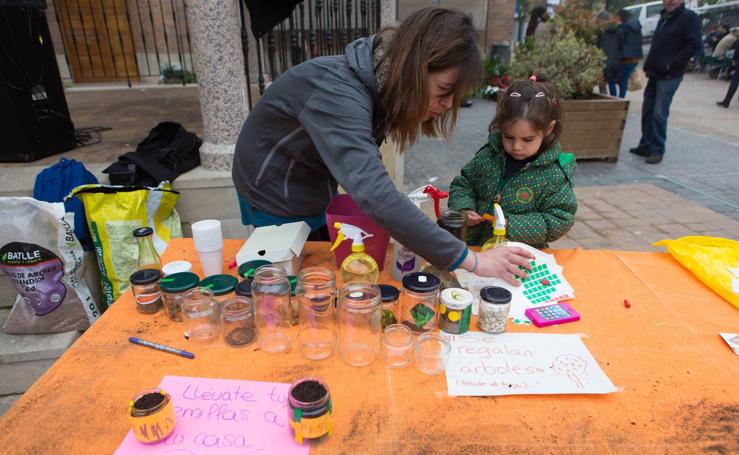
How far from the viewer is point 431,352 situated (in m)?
1.30

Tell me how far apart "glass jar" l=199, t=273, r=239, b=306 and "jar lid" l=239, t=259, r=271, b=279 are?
0.04 meters

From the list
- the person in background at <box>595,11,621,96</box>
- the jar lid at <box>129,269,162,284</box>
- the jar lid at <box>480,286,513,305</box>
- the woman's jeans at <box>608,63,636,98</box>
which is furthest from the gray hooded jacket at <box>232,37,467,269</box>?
the woman's jeans at <box>608,63,636,98</box>

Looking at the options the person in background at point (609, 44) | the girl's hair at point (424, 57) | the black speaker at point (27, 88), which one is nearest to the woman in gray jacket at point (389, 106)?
the girl's hair at point (424, 57)

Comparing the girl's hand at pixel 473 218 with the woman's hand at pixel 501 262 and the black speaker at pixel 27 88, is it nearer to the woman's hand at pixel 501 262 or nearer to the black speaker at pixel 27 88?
the woman's hand at pixel 501 262

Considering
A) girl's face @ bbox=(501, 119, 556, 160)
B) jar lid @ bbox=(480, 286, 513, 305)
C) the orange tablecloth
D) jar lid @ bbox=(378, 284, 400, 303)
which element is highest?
girl's face @ bbox=(501, 119, 556, 160)

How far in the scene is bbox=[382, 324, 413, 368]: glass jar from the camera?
1.29 m

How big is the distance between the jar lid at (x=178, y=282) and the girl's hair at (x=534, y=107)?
1.42 meters

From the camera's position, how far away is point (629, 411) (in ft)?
3.74

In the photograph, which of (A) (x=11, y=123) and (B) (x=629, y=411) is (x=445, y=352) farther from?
(A) (x=11, y=123)

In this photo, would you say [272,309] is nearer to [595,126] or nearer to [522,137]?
[522,137]

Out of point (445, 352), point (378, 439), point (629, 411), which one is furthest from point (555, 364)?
point (378, 439)

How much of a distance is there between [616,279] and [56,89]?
3994mm

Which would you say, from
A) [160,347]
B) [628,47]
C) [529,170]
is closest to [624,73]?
[628,47]

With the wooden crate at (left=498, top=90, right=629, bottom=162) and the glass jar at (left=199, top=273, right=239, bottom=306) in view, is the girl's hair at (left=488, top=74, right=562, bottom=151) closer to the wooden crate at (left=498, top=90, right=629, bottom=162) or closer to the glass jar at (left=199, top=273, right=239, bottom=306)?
the glass jar at (left=199, top=273, right=239, bottom=306)
